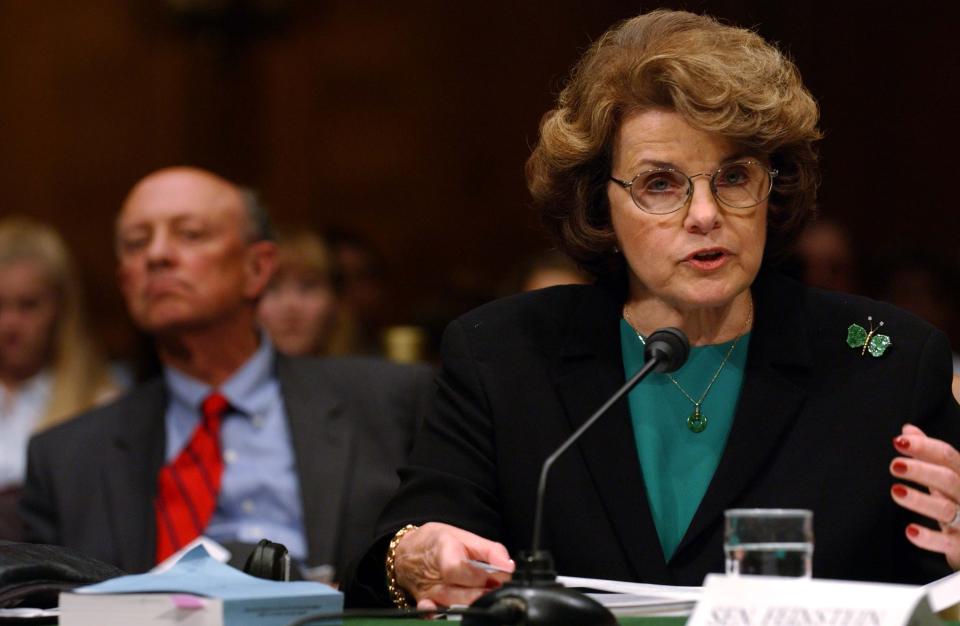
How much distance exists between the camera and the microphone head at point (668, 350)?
2.10 meters

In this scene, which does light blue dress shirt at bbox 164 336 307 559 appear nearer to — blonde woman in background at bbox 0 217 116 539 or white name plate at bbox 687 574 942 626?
blonde woman in background at bbox 0 217 116 539

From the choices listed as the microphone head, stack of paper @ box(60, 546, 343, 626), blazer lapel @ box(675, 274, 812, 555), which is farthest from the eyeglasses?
stack of paper @ box(60, 546, 343, 626)

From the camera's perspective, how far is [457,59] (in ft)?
25.4

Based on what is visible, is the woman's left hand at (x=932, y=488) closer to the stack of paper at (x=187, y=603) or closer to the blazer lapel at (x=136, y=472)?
the stack of paper at (x=187, y=603)

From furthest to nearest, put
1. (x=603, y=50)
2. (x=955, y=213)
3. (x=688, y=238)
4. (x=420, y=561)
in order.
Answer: (x=955, y=213) → (x=603, y=50) → (x=688, y=238) → (x=420, y=561)

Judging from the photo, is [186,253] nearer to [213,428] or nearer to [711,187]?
[213,428]

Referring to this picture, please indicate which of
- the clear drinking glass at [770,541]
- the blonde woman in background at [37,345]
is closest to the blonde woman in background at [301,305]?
the blonde woman in background at [37,345]

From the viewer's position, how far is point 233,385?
13.9 feet

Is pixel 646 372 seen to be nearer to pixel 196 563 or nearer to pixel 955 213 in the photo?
pixel 196 563

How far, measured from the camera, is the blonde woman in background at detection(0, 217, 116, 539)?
5.02m


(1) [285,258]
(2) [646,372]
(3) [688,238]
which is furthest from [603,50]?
(1) [285,258]

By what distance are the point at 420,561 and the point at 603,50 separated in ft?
3.21

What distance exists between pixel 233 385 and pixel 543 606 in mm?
2613

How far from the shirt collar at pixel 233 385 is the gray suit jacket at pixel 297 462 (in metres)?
0.05
